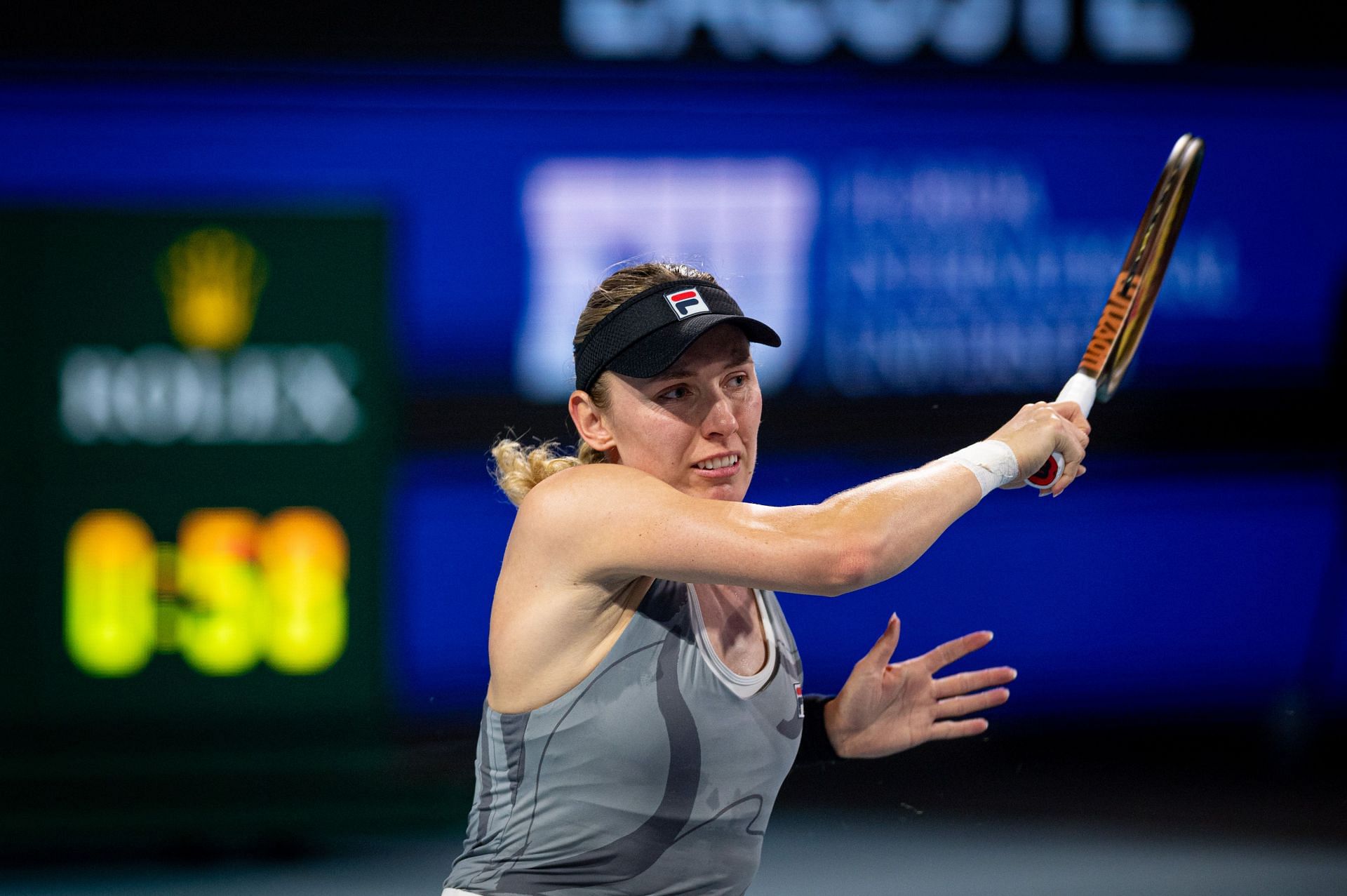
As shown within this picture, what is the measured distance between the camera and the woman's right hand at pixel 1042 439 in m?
2.43

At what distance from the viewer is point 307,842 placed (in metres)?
5.11

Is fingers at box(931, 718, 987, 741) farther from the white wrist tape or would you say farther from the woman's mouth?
the woman's mouth

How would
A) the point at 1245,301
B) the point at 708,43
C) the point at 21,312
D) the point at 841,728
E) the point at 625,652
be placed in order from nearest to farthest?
the point at 625,652 < the point at 841,728 < the point at 21,312 < the point at 708,43 < the point at 1245,301

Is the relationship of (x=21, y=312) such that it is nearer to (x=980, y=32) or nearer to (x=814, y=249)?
(x=814, y=249)

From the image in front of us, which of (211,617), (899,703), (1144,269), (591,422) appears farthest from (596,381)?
(211,617)

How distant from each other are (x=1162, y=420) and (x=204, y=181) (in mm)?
3681

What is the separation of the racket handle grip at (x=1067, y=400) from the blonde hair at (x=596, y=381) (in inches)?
26.5

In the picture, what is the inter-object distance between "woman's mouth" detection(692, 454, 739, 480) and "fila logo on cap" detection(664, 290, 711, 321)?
0.78 feet

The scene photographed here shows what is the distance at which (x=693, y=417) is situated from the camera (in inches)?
93.7

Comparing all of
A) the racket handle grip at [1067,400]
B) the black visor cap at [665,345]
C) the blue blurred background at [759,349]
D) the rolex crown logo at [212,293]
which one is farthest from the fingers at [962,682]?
the rolex crown logo at [212,293]

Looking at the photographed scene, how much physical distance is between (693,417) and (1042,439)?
59 centimetres

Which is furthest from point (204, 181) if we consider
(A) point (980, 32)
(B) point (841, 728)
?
(B) point (841, 728)

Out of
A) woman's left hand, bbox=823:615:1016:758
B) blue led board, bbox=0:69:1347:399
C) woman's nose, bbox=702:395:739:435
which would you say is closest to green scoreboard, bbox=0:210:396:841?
blue led board, bbox=0:69:1347:399

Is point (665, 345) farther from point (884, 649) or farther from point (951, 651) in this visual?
point (951, 651)
